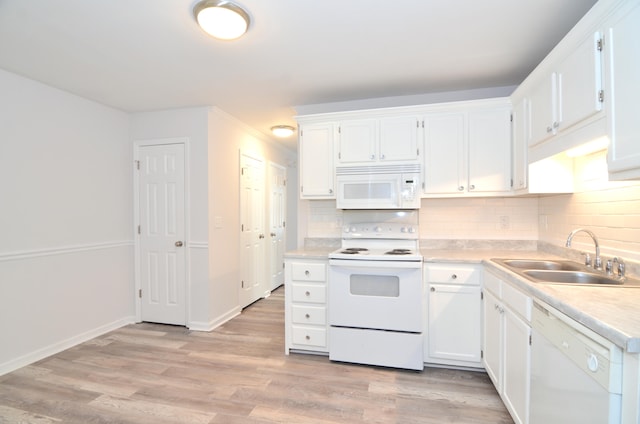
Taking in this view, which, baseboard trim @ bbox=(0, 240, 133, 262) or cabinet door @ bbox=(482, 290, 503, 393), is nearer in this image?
cabinet door @ bbox=(482, 290, 503, 393)

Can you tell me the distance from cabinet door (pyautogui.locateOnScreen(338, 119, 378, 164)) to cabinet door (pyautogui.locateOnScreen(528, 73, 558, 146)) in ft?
3.95

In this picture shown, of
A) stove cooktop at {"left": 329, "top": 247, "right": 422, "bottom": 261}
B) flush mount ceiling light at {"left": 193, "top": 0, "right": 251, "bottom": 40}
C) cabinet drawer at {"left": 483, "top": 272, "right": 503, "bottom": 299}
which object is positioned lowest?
cabinet drawer at {"left": 483, "top": 272, "right": 503, "bottom": 299}

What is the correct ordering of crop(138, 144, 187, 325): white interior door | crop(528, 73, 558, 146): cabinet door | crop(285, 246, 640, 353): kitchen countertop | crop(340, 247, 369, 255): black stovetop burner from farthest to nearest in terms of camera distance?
crop(138, 144, 187, 325): white interior door
crop(340, 247, 369, 255): black stovetop burner
crop(528, 73, 558, 146): cabinet door
crop(285, 246, 640, 353): kitchen countertop

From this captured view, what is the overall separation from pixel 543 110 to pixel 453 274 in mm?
1300

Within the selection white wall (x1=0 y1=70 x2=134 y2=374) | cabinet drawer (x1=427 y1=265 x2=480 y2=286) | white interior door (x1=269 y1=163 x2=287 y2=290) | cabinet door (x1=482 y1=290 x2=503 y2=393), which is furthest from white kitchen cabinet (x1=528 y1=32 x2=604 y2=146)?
white wall (x1=0 y1=70 x2=134 y2=374)

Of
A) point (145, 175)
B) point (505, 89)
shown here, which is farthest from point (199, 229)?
point (505, 89)

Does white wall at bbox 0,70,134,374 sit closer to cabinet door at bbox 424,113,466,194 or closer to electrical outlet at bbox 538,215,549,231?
cabinet door at bbox 424,113,466,194

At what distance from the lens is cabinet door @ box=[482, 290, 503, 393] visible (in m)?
2.06

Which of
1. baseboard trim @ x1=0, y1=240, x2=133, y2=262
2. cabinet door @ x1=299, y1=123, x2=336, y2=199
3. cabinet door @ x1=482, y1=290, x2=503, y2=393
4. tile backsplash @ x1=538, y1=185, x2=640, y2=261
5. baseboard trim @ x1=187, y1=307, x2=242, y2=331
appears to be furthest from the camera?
baseboard trim @ x1=187, y1=307, x2=242, y2=331

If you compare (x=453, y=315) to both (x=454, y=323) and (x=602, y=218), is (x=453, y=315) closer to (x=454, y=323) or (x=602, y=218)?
(x=454, y=323)

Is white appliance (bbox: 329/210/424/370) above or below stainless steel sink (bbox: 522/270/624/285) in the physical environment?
below

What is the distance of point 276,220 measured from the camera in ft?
17.5

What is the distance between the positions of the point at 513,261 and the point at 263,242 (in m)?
3.41

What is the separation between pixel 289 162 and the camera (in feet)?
19.3
